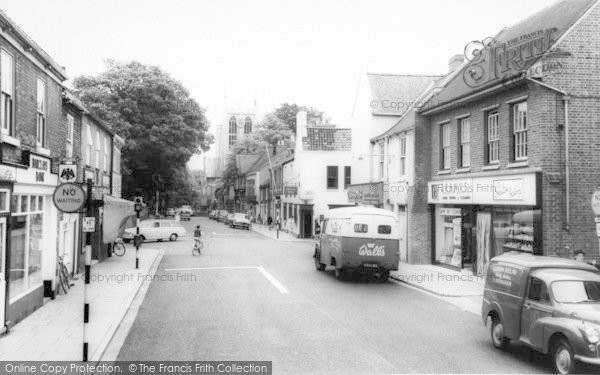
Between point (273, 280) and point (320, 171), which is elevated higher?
point (320, 171)

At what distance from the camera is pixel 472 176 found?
2042cm

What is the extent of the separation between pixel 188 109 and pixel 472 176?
28272 mm

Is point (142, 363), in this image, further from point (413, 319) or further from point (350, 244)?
point (350, 244)

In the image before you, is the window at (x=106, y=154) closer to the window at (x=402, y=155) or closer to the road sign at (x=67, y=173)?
the window at (x=402, y=155)

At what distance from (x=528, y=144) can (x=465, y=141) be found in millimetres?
4479

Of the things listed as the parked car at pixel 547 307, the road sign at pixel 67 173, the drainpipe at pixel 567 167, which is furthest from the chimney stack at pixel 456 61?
the road sign at pixel 67 173

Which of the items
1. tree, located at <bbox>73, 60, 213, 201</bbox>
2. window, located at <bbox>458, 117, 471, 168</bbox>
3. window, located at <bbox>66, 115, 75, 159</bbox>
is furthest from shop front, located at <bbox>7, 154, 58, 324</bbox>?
tree, located at <bbox>73, 60, 213, 201</bbox>

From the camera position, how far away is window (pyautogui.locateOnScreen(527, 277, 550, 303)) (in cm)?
930

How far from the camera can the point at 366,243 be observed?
19.8 metres

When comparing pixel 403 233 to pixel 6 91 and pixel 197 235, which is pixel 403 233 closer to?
pixel 197 235

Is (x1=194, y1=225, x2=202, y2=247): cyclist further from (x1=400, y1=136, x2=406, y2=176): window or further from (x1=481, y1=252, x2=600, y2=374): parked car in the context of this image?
(x1=481, y1=252, x2=600, y2=374): parked car

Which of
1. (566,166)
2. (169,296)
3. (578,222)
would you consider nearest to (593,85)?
(566,166)

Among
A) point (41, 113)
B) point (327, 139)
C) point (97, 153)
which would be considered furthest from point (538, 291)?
point (327, 139)

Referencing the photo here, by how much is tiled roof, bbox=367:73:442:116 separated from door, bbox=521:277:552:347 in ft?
75.6
